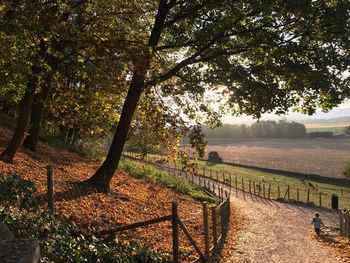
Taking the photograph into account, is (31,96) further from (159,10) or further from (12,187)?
(12,187)

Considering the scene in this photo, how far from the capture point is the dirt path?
13.2 meters

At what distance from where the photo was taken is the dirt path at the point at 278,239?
1317cm

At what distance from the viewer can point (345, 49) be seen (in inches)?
568

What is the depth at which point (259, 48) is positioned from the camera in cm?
1580

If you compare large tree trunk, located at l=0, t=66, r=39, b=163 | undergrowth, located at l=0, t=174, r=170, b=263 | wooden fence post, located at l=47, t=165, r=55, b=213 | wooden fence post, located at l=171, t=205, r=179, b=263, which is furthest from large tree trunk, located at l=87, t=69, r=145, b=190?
wooden fence post, located at l=171, t=205, r=179, b=263

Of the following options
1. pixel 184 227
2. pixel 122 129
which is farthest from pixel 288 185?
pixel 184 227

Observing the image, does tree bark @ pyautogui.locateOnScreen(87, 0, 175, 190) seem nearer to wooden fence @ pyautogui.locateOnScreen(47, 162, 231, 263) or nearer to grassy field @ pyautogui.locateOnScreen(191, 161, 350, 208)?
wooden fence @ pyautogui.locateOnScreen(47, 162, 231, 263)

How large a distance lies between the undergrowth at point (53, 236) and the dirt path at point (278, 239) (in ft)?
14.0

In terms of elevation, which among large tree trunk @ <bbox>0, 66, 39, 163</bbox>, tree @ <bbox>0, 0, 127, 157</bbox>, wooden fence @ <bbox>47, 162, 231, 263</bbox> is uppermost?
tree @ <bbox>0, 0, 127, 157</bbox>

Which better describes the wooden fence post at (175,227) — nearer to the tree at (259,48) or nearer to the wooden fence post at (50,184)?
the wooden fence post at (50,184)

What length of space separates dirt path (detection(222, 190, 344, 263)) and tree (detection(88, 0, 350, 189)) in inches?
208

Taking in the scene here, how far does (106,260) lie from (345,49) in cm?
1159

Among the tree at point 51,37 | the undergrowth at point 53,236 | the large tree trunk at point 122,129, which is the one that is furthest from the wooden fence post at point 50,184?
the large tree trunk at point 122,129

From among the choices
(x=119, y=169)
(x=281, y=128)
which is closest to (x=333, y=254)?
(x=119, y=169)
